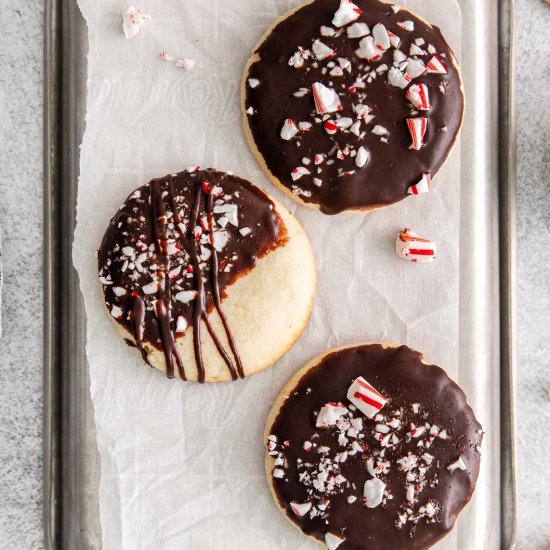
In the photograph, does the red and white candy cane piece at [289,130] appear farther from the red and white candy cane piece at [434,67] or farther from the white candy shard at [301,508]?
the white candy shard at [301,508]

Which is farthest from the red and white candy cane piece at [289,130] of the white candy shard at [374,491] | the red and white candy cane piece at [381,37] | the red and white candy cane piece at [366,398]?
the white candy shard at [374,491]

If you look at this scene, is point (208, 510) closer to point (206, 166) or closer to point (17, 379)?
point (17, 379)

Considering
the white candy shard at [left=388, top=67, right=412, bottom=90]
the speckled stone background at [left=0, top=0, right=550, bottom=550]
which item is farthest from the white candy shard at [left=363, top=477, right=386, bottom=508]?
the white candy shard at [left=388, top=67, right=412, bottom=90]

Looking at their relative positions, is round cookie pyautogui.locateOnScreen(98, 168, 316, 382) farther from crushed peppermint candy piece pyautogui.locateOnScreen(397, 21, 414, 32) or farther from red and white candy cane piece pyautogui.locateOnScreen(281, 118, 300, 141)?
crushed peppermint candy piece pyautogui.locateOnScreen(397, 21, 414, 32)

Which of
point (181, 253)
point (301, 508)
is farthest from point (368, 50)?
point (301, 508)

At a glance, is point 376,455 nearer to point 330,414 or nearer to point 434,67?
point 330,414

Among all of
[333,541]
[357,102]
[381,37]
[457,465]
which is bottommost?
[333,541]

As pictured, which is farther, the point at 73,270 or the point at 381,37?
the point at 73,270
